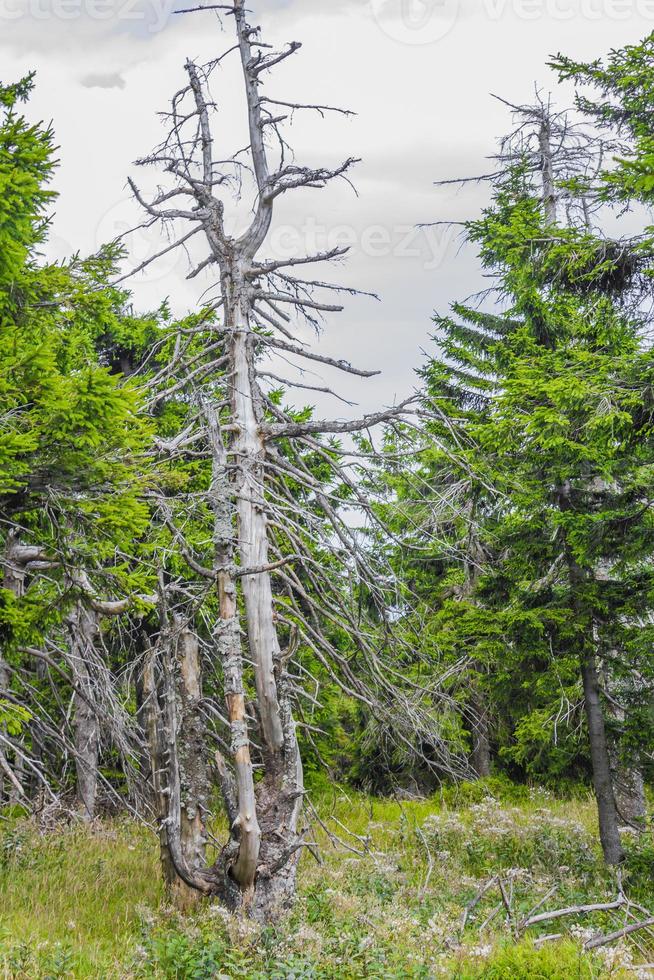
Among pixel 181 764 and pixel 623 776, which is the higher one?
pixel 181 764

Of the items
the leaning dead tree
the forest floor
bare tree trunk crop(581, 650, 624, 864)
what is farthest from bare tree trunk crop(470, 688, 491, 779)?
the leaning dead tree

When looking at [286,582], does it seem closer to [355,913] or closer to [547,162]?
[355,913]

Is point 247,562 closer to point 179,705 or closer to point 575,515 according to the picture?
point 179,705

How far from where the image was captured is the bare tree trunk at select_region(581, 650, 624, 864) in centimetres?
1056

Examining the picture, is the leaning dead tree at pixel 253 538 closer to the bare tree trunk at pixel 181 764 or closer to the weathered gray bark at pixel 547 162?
the bare tree trunk at pixel 181 764

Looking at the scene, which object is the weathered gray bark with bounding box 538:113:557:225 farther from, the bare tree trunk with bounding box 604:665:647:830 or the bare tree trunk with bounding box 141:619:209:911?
the bare tree trunk with bounding box 141:619:209:911

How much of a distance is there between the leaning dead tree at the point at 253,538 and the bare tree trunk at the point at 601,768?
11.9 ft

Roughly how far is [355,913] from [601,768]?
215 inches

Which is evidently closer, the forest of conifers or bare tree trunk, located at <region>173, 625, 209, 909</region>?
the forest of conifers

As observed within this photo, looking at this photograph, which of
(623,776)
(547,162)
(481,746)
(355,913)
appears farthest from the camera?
(481,746)

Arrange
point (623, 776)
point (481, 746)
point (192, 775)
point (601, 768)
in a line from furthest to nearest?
point (481, 746) → point (623, 776) → point (601, 768) → point (192, 775)

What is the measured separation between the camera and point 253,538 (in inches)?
305

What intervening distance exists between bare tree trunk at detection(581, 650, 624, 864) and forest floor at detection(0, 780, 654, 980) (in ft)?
0.95

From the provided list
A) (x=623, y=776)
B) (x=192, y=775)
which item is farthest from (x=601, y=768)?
(x=192, y=775)
